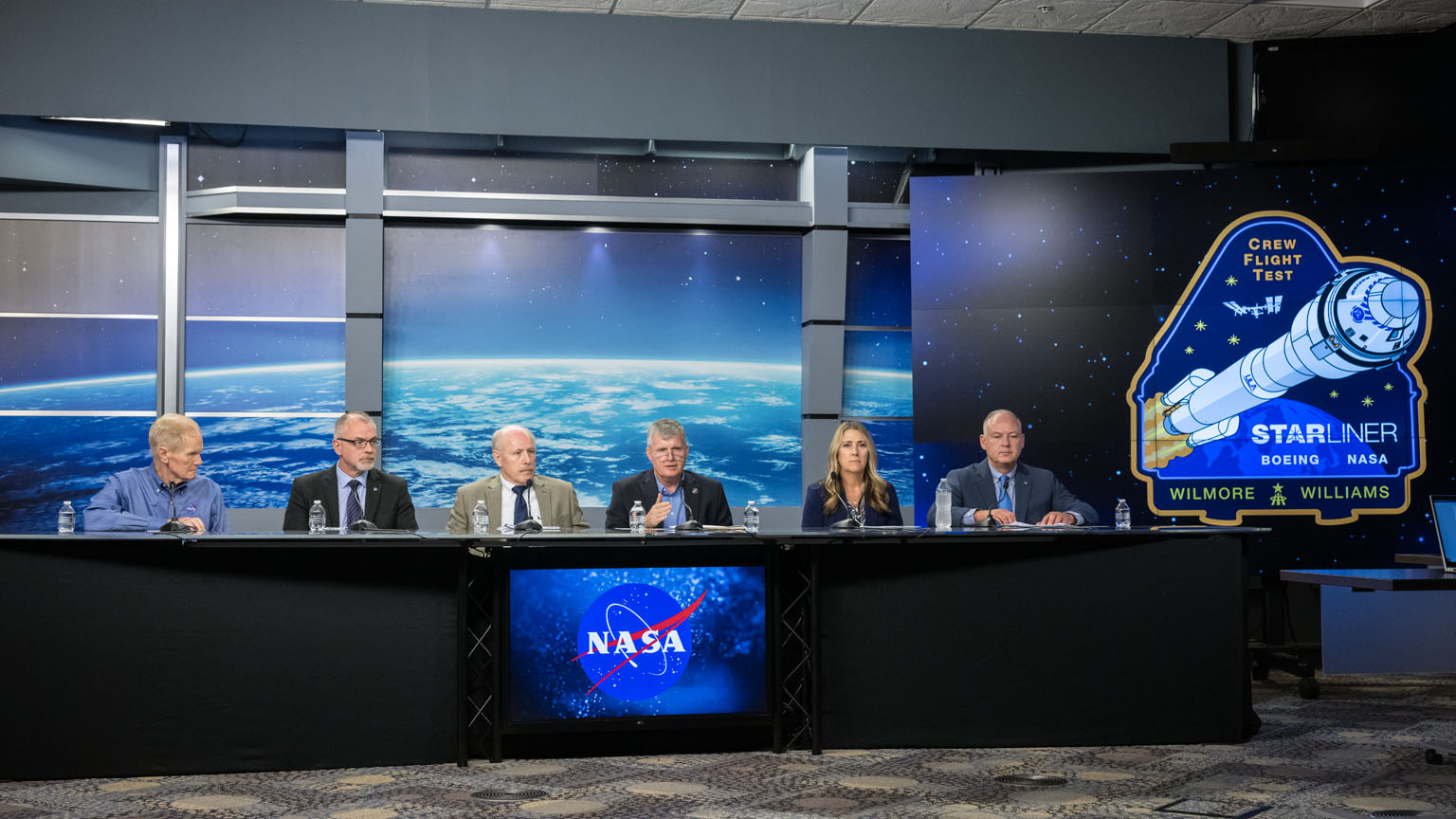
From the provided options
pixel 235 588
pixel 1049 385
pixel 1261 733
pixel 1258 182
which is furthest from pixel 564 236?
pixel 1261 733

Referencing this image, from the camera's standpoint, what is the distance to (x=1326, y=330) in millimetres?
7086

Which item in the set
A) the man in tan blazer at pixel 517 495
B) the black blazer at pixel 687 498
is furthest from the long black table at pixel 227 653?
the black blazer at pixel 687 498

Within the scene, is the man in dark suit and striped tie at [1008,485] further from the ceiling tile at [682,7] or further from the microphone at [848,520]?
the ceiling tile at [682,7]

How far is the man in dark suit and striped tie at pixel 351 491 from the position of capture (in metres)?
5.41

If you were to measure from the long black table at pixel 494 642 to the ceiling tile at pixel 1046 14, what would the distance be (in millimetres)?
3576

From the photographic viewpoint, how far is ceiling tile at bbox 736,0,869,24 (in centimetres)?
709

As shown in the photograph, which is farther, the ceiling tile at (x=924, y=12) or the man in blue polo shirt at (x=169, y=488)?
the ceiling tile at (x=924, y=12)

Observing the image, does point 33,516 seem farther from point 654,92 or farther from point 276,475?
point 654,92

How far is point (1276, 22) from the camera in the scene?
738 cm

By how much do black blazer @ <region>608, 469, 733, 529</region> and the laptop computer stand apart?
301 centimetres

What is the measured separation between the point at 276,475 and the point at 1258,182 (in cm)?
588

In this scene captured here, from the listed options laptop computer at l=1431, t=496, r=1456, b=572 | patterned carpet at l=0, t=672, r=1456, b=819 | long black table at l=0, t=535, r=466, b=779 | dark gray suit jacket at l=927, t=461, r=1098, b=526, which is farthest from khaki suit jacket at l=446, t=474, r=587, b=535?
laptop computer at l=1431, t=496, r=1456, b=572

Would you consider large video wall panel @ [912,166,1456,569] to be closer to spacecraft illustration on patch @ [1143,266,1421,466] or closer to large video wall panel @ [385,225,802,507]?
spacecraft illustration on patch @ [1143,266,1421,466]

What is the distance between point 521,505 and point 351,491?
2.49 feet
